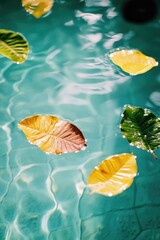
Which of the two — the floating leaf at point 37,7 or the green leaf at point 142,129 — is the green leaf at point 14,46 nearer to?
the floating leaf at point 37,7

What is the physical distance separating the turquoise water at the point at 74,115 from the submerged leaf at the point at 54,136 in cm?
7

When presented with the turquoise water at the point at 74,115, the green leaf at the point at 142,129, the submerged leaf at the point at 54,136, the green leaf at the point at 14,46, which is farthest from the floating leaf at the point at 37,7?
the green leaf at the point at 142,129

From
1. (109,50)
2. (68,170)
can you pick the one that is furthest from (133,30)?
(68,170)

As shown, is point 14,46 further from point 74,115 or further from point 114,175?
point 114,175

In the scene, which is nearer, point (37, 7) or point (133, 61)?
point (133, 61)

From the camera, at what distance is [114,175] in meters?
1.27

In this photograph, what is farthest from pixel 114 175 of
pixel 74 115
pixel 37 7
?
pixel 37 7

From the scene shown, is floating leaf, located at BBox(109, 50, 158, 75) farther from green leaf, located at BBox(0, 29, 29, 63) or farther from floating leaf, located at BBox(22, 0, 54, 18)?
floating leaf, located at BBox(22, 0, 54, 18)

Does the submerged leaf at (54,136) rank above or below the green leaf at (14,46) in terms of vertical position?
below

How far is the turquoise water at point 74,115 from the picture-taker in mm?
1305

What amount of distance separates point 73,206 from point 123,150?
39 centimetres

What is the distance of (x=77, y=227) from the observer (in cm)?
129

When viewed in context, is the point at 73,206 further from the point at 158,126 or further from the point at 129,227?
the point at 158,126

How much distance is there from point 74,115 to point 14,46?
631 mm
